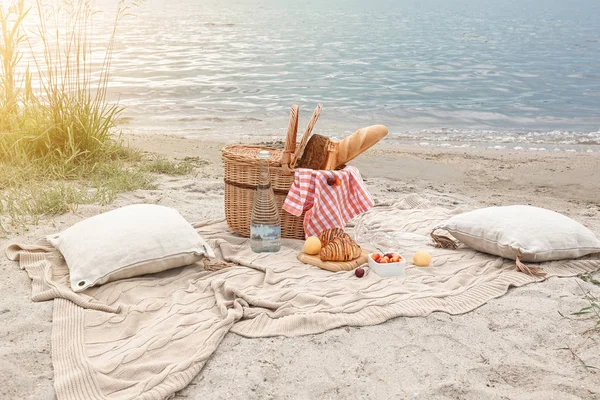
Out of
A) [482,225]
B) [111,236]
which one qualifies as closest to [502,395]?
[482,225]

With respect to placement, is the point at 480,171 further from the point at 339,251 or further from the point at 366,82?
the point at 366,82

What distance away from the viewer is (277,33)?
102ft

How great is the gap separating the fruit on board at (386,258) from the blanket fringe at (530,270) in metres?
0.78

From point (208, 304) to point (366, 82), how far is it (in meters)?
14.1

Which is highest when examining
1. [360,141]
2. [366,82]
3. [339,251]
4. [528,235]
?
[360,141]

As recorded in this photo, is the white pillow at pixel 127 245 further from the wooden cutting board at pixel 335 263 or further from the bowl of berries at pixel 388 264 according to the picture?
the bowl of berries at pixel 388 264

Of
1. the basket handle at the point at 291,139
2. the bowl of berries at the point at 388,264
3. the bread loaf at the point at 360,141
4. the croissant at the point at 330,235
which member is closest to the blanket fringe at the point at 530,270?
the bowl of berries at the point at 388,264

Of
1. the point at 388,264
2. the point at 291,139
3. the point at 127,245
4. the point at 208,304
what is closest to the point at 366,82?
the point at 291,139

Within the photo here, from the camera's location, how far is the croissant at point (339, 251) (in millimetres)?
4270

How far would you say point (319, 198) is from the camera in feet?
15.1

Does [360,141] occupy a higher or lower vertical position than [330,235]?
higher

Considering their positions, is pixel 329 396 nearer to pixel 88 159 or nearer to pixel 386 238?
pixel 386 238

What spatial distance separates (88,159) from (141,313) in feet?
11.0

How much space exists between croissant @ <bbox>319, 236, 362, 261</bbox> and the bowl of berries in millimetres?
154
